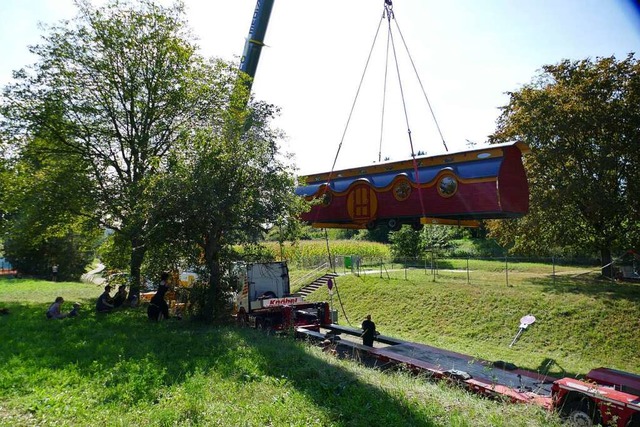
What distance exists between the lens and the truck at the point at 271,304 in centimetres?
1548

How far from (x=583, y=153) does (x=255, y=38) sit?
1861 cm

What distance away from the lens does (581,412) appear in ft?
23.0

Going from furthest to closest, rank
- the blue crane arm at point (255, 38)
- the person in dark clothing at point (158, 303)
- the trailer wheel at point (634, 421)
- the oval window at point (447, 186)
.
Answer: the blue crane arm at point (255, 38) → the person in dark clothing at point (158, 303) → the oval window at point (447, 186) → the trailer wheel at point (634, 421)

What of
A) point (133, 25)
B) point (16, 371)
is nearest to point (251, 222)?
point (16, 371)

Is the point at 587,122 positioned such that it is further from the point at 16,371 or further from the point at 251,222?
the point at 16,371

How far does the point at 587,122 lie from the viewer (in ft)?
79.2

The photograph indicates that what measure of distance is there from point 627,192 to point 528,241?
243 inches

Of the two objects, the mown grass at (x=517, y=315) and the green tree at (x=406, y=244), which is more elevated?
the green tree at (x=406, y=244)

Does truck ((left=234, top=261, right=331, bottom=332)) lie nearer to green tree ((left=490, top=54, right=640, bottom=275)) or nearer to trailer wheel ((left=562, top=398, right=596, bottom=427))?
trailer wheel ((left=562, top=398, right=596, bottom=427))

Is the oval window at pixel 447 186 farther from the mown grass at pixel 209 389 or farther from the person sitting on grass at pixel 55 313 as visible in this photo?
the person sitting on grass at pixel 55 313

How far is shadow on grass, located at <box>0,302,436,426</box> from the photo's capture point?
6.69 meters

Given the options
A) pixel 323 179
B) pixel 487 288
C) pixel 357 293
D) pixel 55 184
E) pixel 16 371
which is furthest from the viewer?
pixel 357 293

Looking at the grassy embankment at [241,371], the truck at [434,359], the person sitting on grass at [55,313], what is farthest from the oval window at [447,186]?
the person sitting on grass at [55,313]

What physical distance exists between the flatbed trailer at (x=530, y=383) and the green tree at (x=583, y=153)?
1660cm
